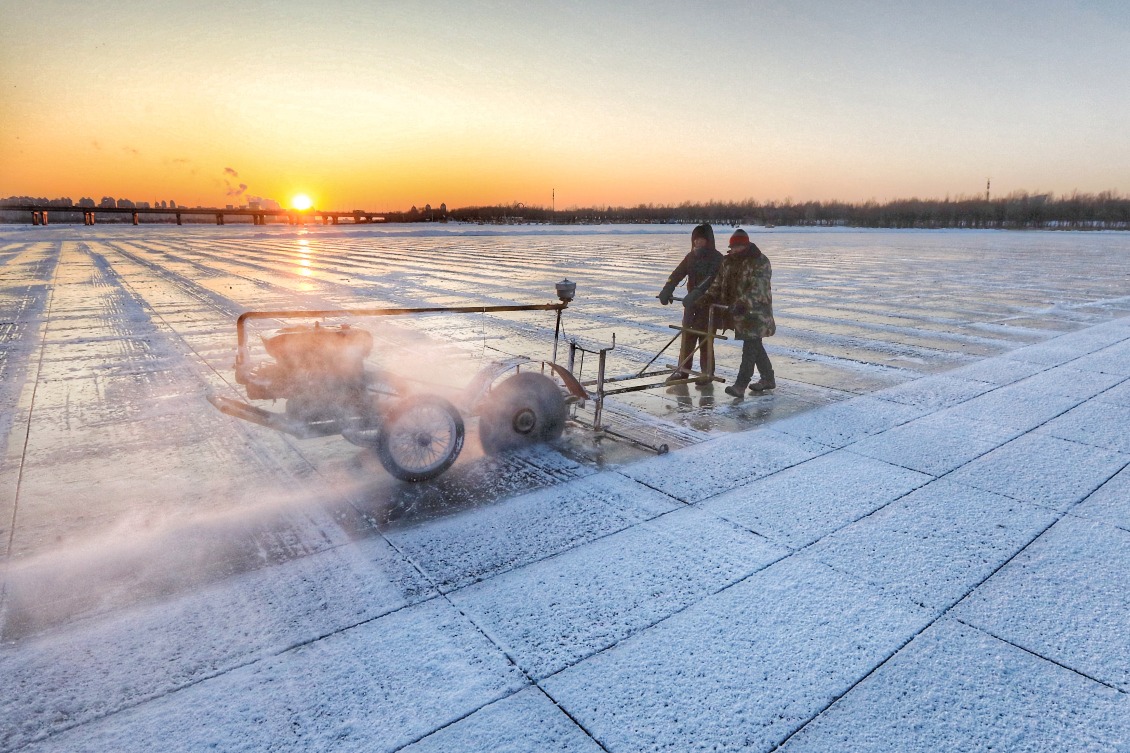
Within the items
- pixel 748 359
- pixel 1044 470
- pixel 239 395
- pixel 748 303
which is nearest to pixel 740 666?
pixel 1044 470

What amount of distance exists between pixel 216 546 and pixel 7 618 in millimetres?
899

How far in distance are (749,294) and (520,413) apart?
3042mm

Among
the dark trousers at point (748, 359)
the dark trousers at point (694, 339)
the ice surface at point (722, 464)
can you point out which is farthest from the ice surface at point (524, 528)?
the dark trousers at point (694, 339)

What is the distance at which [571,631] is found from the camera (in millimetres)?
Answer: 2916

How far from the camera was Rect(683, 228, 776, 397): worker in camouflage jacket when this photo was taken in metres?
6.68

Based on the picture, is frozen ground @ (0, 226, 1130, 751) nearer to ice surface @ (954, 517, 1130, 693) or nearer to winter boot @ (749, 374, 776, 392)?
ice surface @ (954, 517, 1130, 693)

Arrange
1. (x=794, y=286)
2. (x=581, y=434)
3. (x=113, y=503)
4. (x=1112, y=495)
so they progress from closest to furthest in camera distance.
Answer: (x=113, y=503) < (x=1112, y=495) < (x=581, y=434) < (x=794, y=286)

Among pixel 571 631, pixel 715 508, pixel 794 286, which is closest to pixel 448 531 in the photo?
pixel 571 631

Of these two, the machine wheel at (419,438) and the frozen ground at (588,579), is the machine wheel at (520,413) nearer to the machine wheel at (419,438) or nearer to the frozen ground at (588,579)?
the frozen ground at (588,579)

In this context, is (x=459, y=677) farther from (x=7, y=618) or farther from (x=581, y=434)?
(x=581, y=434)

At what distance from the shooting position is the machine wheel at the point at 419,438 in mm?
4320

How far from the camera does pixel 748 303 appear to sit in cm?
670

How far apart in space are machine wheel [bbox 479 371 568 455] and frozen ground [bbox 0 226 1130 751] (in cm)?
21

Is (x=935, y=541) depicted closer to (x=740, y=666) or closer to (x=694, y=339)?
(x=740, y=666)
